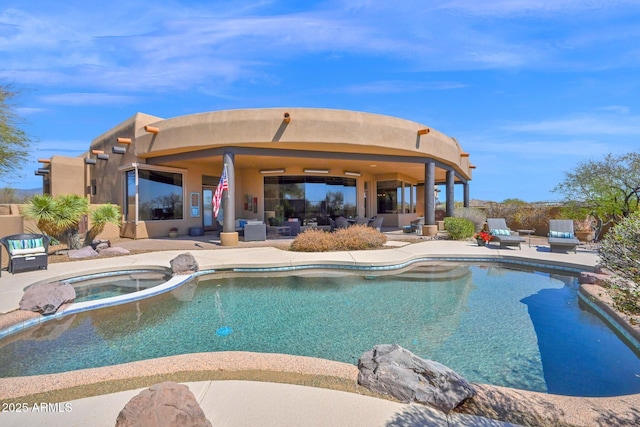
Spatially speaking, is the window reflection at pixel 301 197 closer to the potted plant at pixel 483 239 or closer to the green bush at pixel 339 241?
the green bush at pixel 339 241

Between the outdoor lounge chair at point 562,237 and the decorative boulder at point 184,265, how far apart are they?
11.4m

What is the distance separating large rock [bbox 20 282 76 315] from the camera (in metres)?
4.89

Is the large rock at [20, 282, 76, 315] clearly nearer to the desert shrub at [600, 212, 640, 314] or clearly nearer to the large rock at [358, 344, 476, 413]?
the large rock at [358, 344, 476, 413]

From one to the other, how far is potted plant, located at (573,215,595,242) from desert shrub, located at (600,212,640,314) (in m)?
13.7

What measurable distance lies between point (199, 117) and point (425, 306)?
10.6m

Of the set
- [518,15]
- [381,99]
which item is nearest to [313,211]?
[381,99]

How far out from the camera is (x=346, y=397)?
2561 mm

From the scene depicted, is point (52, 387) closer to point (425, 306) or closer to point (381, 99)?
point (425, 306)

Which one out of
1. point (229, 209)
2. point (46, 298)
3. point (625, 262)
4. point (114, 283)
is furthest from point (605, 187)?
point (46, 298)

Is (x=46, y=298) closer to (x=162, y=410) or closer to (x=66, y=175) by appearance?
(x=162, y=410)

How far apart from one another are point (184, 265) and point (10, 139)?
9.68 metres

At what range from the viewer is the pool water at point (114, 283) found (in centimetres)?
640

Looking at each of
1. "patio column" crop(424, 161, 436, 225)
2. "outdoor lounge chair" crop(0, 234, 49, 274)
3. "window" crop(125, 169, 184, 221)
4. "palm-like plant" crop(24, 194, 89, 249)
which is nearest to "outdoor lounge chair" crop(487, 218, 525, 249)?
"patio column" crop(424, 161, 436, 225)

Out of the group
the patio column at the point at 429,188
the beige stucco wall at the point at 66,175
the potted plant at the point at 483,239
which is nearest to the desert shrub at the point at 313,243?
the potted plant at the point at 483,239
